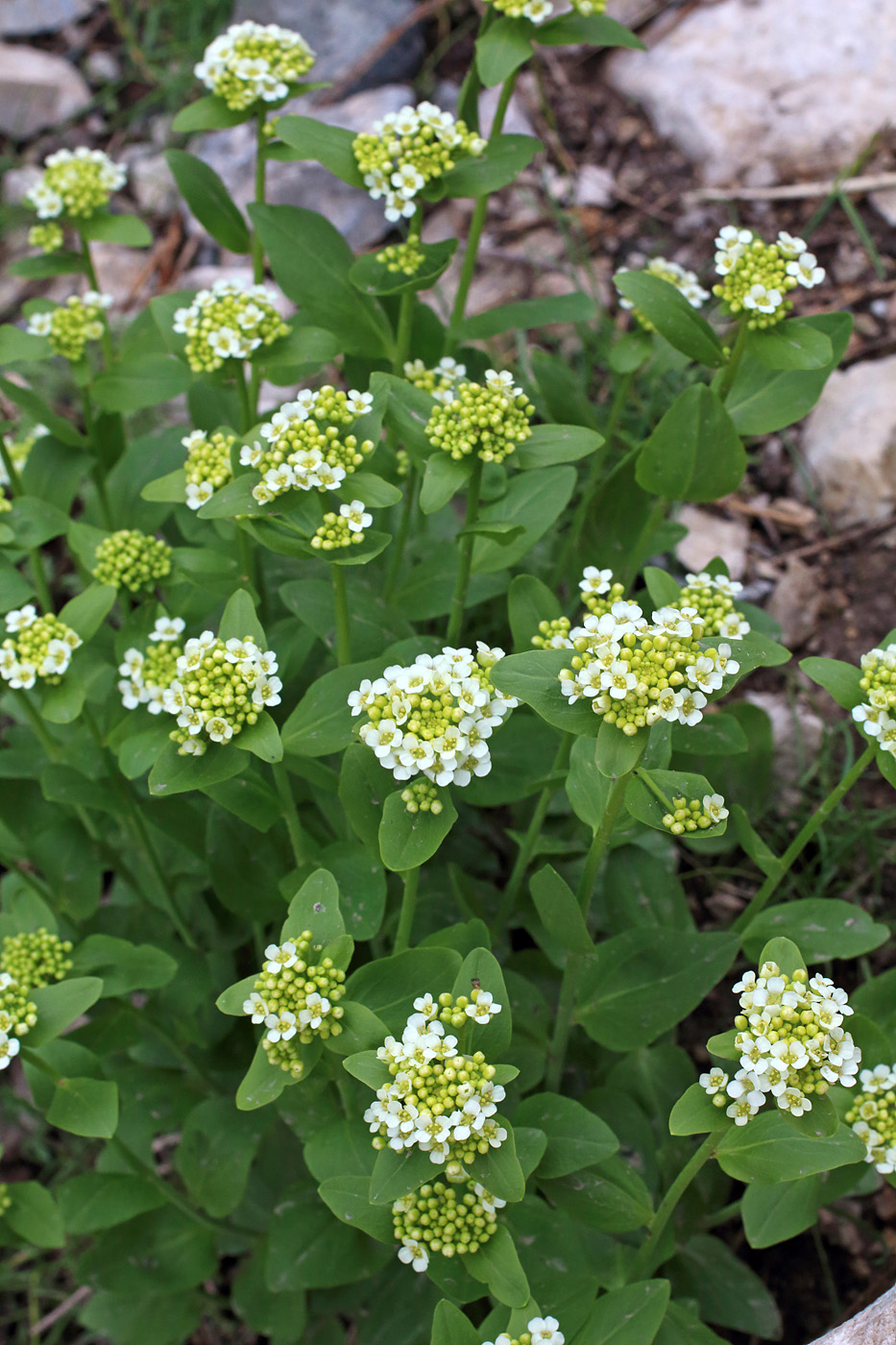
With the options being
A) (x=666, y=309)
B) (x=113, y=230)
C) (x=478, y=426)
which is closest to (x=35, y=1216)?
(x=478, y=426)

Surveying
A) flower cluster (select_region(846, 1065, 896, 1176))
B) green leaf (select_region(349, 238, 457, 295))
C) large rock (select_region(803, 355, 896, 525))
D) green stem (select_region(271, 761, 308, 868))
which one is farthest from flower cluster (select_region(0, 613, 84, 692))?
large rock (select_region(803, 355, 896, 525))

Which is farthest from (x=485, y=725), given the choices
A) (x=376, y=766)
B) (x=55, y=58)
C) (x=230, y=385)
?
(x=55, y=58)

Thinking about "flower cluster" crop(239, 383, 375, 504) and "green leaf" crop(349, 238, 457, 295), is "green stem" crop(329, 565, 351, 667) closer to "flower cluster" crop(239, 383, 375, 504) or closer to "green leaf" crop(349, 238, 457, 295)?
"flower cluster" crop(239, 383, 375, 504)

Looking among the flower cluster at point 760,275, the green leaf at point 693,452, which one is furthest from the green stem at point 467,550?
the flower cluster at point 760,275

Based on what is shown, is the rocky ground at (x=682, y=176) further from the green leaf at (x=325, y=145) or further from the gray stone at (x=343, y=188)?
the green leaf at (x=325, y=145)

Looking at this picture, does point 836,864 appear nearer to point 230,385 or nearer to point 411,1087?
point 411,1087
